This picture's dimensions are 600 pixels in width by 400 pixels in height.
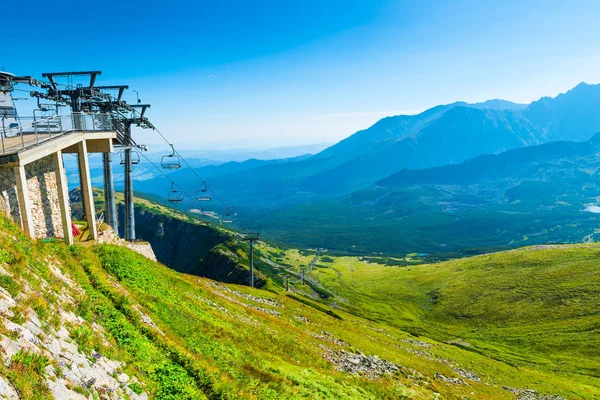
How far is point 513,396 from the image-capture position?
5144 cm

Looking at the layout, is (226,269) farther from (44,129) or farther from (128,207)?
(44,129)

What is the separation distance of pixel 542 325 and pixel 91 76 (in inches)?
5296

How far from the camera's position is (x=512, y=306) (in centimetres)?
12625

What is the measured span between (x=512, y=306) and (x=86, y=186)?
140543 mm

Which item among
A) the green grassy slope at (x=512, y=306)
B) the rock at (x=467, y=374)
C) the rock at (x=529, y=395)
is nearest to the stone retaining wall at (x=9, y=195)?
the rock at (x=467, y=374)

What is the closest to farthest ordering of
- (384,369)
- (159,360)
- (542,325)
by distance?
(159,360), (384,369), (542,325)

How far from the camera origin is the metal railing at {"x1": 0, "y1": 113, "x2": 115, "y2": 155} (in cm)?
2509

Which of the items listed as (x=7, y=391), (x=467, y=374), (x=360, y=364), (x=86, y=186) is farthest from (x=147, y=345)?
(x=467, y=374)

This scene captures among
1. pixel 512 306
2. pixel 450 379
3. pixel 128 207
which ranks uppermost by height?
pixel 128 207

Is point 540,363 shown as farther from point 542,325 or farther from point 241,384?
point 241,384

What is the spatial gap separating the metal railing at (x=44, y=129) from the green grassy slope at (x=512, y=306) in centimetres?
8490

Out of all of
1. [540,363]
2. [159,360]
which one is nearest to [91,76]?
[159,360]

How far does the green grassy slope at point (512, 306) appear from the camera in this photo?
300 feet

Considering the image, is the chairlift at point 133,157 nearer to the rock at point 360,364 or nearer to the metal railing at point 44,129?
the metal railing at point 44,129
